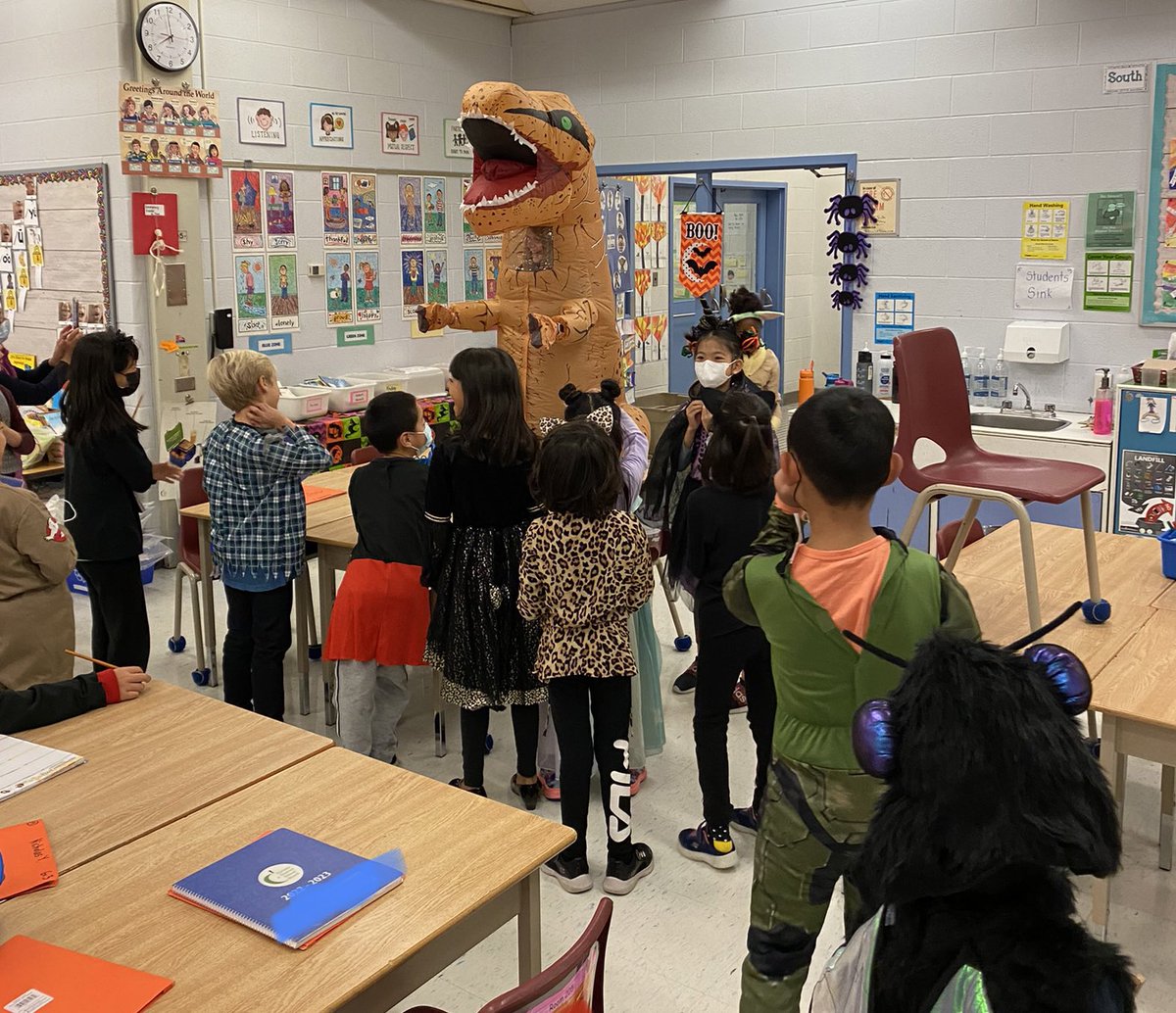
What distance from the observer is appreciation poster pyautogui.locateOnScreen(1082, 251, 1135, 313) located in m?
4.91

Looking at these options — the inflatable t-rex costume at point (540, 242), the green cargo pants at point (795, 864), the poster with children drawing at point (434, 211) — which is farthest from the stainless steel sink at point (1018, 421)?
the green cargo pants at point (795, 864)

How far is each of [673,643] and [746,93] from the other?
9.53 ft

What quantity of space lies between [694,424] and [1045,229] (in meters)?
2.54

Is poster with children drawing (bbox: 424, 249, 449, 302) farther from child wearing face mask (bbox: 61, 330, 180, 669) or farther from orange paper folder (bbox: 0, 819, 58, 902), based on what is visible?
orange paper folder (bbox: 0, 819, 58, 902)

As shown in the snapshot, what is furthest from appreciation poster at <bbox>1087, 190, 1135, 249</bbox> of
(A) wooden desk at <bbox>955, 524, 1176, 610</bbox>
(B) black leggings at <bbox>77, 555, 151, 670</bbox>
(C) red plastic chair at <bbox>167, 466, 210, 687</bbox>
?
(B) black leggings at <bbox>77, 555, 151, 670</bbox>

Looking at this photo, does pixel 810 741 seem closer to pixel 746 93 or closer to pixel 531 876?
pixel 531 876

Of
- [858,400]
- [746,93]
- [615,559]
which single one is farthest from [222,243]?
[858,400]

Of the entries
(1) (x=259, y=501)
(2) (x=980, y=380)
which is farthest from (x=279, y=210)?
(2) (x=980, y=380)

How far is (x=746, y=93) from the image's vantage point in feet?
19.1

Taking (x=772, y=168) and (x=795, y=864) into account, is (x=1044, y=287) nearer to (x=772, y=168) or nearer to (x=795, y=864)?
(x=772, y=168)

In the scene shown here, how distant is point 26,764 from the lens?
79.8 inches

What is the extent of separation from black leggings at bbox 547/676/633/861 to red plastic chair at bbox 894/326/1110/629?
2.62 feet

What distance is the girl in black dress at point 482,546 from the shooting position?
114 inches

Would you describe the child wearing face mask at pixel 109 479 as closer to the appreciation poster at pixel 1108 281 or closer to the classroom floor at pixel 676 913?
the classroom floor at pixel 676 913
